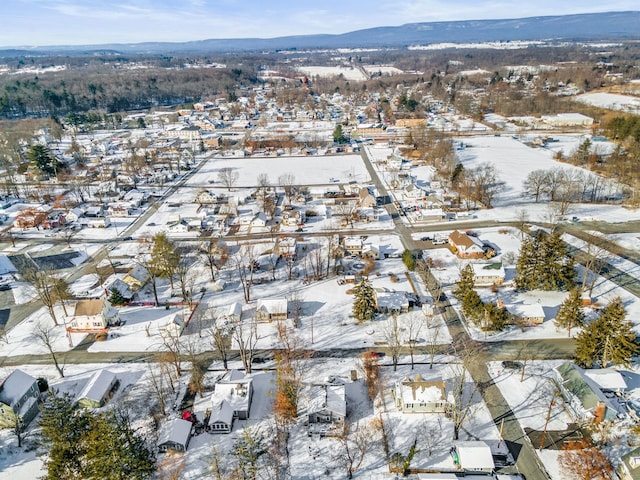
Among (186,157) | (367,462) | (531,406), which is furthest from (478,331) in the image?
(186,157)

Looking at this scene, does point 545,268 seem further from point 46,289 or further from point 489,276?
point 46,289

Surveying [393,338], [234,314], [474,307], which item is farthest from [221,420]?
[474,307]

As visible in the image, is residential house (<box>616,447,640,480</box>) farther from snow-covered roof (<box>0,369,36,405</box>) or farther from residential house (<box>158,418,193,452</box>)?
snow-covered roof (<box>0,369,36,405</box>)

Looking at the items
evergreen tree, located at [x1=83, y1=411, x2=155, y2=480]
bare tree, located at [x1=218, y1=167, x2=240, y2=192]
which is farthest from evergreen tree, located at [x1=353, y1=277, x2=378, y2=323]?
bare tree, located at [x1=218, y1=167, x2=240, y2=192]

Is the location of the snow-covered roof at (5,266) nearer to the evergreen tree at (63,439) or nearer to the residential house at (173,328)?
the residential house at (173,328)

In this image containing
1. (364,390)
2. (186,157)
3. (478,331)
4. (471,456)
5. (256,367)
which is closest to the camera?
(471,456)

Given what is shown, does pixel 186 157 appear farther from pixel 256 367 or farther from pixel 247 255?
pixel 256 367
